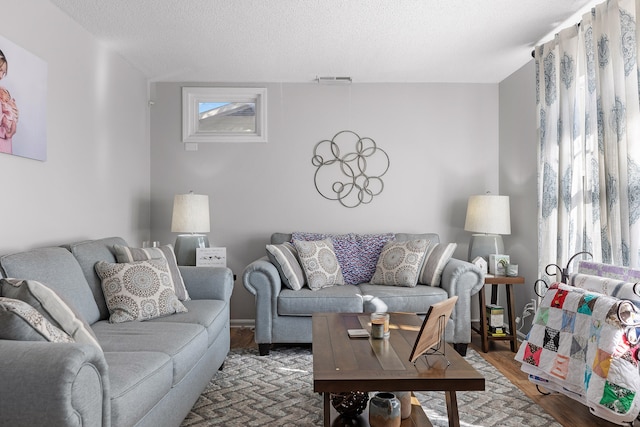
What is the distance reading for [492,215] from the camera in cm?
411

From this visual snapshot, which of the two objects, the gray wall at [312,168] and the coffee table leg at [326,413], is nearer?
the coffee table leg at [326,413]

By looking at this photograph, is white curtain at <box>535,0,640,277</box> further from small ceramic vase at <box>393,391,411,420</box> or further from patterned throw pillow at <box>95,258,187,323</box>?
patterned throw pillow at <box>95,258,187,323</box>

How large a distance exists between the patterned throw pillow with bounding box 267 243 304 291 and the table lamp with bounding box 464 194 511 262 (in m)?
1.60

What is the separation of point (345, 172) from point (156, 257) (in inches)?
88.0

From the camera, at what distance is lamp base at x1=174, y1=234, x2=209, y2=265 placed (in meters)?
4.15

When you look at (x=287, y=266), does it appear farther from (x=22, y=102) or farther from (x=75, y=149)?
(x=22, y=102)

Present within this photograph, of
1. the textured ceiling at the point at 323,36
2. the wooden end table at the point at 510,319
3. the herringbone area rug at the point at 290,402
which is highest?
the textured ceiling at the point at 323,36

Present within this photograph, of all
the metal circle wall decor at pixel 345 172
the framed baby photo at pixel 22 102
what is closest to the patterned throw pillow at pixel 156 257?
the framed baby photo at pixel 22 102

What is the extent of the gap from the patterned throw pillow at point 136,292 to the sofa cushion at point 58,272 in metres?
0.11

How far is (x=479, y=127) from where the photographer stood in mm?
4781

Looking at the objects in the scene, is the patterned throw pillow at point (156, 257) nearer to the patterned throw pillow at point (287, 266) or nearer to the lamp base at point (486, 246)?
the patterned throw pillow at point (287, 266)

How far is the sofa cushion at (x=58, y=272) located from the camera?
2145 millimetres

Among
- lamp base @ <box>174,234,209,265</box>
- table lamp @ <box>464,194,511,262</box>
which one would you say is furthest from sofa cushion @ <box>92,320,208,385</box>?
table lamp @ <box>464,194,511,262</box>

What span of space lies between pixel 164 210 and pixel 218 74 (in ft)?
4.82
